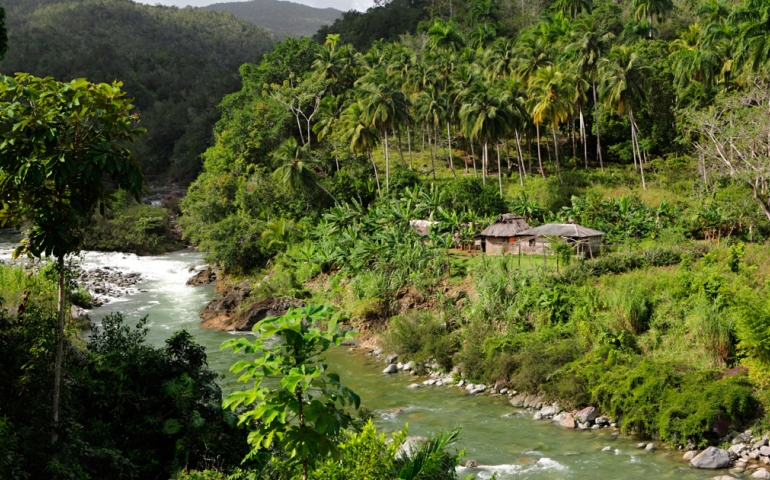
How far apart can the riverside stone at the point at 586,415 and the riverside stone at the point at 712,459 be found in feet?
9.48

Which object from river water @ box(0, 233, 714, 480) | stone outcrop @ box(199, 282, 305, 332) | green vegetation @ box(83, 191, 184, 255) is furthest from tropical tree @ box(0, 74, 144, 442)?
green vegetation @ box(83, 191, 184, 255)

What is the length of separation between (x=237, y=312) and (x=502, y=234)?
40.0 ft

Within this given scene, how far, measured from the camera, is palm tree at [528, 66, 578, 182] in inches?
1646

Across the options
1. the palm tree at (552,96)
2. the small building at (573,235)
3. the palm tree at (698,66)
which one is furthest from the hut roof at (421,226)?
the palm tree at (698,66)

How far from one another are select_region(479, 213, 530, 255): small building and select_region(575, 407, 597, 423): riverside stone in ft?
42.9

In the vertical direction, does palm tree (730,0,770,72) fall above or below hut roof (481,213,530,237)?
above

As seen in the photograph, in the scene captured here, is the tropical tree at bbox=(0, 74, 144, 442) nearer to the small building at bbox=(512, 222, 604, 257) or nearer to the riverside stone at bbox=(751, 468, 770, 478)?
the riverside stone at bbox=(751, 468, 770, 478)

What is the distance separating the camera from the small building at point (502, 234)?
95.3 feet

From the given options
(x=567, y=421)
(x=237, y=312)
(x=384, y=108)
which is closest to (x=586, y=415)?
(x=567, y=421)

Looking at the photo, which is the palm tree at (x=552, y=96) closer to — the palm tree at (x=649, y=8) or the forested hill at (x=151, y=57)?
the palm tree at (x=649, y=8)

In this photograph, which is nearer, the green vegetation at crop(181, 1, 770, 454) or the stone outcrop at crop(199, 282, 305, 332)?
the green vegetation at crop(181, 1, 770, 454)

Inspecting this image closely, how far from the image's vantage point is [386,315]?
25.7 meters

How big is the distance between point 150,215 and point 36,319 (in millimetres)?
42722

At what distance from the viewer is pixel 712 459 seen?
43.6ft
